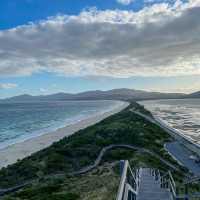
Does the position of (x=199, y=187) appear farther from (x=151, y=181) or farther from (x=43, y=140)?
(x=43, y=140)

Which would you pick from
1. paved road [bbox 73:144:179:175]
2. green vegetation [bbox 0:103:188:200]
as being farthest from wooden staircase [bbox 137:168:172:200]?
paved road [bbox 73:144:179:175]

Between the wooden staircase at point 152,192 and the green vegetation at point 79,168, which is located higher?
the wooden staircase at point 152,192

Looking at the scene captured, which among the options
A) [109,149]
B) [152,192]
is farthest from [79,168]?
[152,192]

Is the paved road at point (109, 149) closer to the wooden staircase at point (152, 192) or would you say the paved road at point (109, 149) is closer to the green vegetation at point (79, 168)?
the green vegetation at point (79, 168)

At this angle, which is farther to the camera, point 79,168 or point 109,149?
point 109,149

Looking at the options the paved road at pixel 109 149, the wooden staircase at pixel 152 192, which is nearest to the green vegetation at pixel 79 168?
the paved road at pixel 109 149

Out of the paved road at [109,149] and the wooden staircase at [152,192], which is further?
the paved road at [109,149]

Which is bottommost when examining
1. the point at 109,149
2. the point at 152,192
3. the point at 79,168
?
the point at 79,168

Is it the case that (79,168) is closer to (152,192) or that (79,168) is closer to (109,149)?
(109,149)

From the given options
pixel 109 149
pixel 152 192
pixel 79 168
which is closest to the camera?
pixel 152 192
